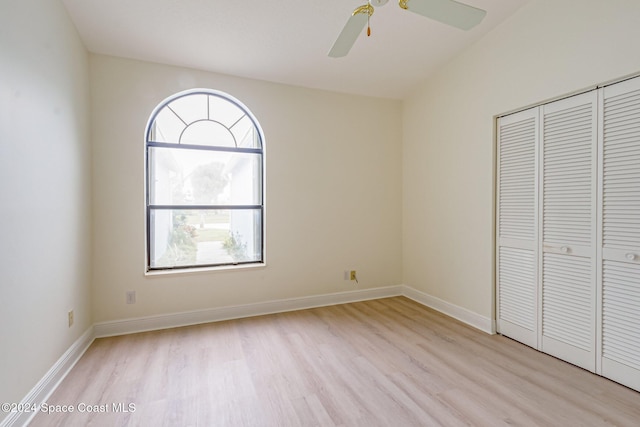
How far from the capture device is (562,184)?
2258 millimetres

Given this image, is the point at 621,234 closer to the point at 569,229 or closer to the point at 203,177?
the point at 569,229

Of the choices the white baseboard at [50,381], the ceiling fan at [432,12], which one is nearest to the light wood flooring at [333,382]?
the white baseboard at [50,381]

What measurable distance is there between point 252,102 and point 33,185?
2.09 meters

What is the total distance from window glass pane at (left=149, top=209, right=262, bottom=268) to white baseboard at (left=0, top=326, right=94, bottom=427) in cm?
86

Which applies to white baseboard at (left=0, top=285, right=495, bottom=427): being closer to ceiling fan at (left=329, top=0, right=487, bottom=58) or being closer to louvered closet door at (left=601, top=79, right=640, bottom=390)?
louvered closet door at (left=601, top=79, right=640, bottom=390)

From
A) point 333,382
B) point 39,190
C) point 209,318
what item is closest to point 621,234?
point 333,382

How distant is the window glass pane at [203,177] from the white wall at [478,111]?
2.07 m

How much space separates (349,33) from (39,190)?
85.2 inches

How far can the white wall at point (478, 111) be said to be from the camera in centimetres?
201

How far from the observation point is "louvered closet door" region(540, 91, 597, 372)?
209 centimetres

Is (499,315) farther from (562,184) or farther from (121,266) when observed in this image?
(121,266)

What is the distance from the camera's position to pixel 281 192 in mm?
3336

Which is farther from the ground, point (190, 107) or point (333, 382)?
point (190, 107)

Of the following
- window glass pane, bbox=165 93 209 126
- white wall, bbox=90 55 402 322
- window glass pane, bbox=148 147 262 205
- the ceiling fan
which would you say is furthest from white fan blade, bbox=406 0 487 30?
window glass pane, bbox=165 93 209 126
